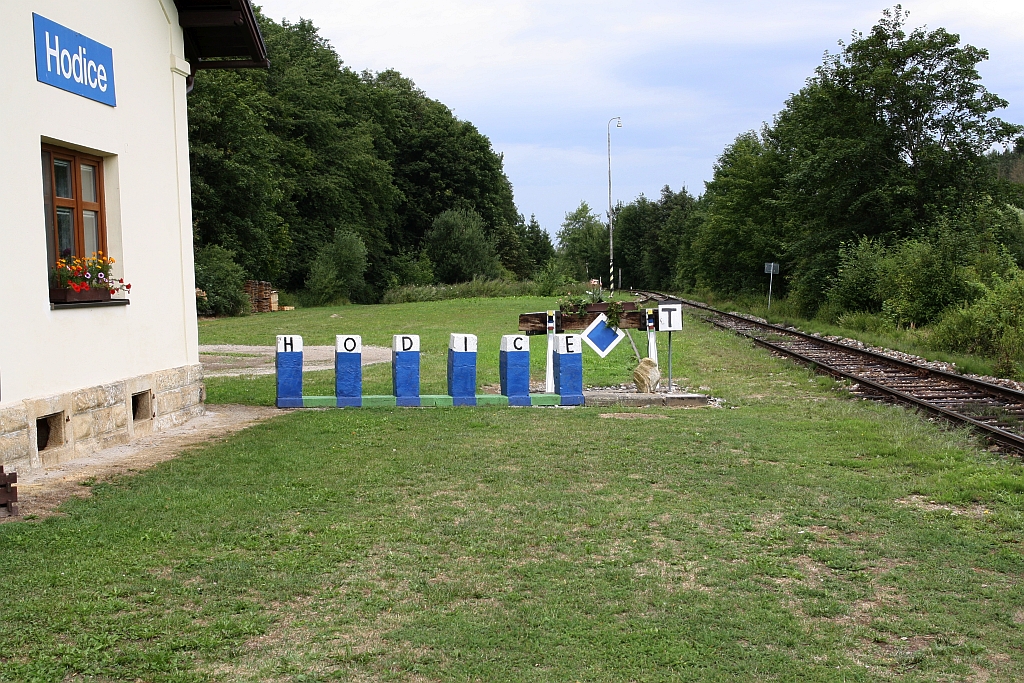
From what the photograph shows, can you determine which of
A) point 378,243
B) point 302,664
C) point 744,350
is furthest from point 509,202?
point 302,664

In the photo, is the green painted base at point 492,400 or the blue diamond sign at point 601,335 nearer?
the green painted base at point 492,400

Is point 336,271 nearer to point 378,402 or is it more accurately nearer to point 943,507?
point 378,402

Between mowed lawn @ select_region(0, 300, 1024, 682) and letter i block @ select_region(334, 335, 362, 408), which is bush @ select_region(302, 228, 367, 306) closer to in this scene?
letter i block @ select_region(334, 335, 362, 408)

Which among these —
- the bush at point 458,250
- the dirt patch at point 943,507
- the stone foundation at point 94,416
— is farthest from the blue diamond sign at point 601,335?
the bush at point 458,250

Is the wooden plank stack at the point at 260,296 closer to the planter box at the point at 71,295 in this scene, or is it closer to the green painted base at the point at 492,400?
the green painted base at the point at 492,400

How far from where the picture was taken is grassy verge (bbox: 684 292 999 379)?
56.3 feet

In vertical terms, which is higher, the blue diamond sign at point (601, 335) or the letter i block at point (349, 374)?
the blue diamond sign at point (601, 335)

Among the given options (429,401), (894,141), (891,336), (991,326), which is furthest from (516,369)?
(894,141)

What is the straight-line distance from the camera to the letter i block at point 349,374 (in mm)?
12406

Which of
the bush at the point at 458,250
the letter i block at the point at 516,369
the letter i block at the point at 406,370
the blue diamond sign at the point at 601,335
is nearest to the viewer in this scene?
the letter i block at the point at 406,370

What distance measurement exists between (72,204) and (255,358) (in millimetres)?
11134

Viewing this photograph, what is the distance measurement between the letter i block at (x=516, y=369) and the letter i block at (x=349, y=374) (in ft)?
6.41

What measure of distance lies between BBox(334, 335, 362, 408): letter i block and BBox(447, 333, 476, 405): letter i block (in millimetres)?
1242

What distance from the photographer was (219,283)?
128 feet
